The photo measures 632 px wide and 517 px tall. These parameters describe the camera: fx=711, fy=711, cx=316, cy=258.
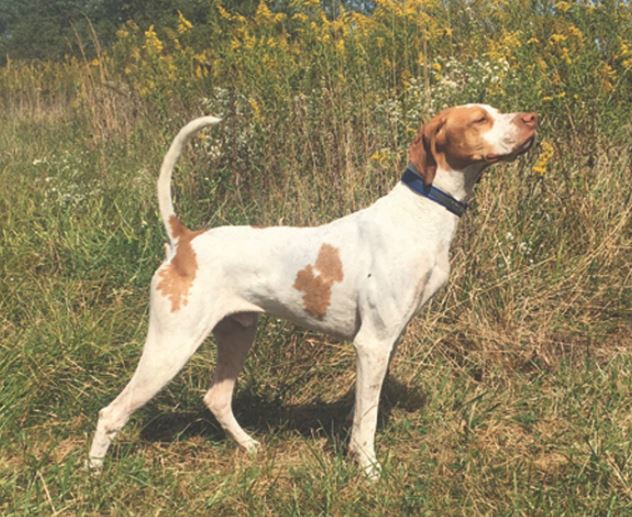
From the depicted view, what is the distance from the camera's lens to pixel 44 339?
373 cm

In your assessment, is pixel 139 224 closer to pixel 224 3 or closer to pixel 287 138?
pixel 287 138

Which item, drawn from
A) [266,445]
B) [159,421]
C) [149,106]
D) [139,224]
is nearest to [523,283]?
[266,445]

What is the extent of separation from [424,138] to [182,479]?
179cm

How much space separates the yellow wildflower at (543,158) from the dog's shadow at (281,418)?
1.50 metres

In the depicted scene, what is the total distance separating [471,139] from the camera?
2.95 m

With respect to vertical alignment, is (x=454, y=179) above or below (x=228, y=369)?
above

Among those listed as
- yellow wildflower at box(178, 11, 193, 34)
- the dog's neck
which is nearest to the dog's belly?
the dog's neck

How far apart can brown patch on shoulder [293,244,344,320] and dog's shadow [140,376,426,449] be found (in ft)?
2.47

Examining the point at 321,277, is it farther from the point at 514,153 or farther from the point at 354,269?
the point at 514,153

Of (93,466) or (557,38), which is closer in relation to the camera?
(93,466)

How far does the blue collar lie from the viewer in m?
3.00

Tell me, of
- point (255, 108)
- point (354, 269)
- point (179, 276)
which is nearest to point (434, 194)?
point (354, 269)

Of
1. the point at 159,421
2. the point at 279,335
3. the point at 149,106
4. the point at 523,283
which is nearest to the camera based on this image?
the point at 159,421

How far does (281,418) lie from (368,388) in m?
0.82
